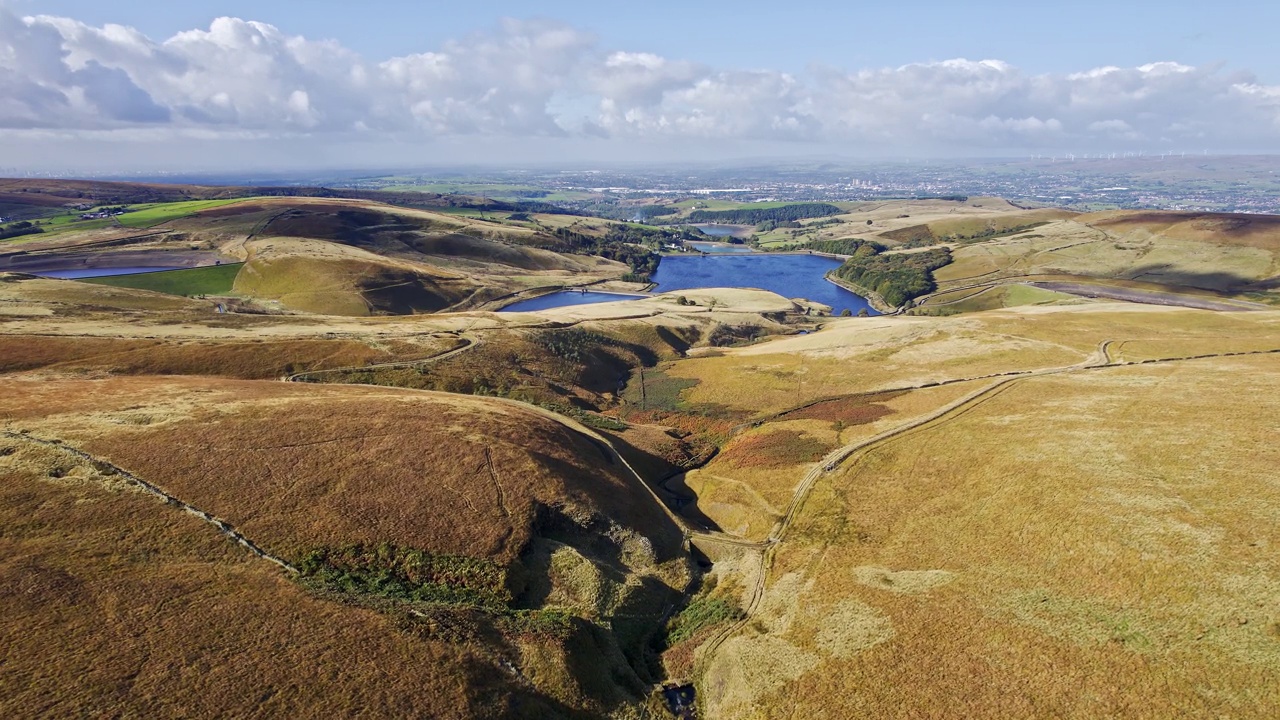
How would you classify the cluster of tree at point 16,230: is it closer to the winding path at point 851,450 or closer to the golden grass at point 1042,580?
the winding path at point 851,450

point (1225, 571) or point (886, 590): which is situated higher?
point (1225, 571)

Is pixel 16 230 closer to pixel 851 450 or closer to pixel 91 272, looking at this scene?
pixel 91 272

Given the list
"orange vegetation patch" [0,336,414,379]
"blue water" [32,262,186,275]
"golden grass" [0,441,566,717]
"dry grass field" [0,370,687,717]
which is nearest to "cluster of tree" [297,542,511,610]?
"dry grass field" [0,370,687,717]

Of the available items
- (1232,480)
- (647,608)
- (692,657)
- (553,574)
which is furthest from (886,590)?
(1232,480)

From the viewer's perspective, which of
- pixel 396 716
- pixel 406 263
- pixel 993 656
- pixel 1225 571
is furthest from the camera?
pixel 406 263

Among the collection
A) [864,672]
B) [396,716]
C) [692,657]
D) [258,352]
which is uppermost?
[258,352]

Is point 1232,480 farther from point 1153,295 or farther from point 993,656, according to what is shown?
point 1153,295

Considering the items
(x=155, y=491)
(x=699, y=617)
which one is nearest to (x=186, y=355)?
(x=155, y=491)

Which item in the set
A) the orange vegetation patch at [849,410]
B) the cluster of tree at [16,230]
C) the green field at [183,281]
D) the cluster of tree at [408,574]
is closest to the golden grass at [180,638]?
the cluster of tree at [408,574]
